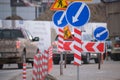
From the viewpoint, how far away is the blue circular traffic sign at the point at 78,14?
45.9ft

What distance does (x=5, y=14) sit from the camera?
86312 millimetres

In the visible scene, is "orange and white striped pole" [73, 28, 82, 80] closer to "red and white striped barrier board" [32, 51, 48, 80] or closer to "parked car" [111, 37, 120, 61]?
"red and white striped barrier board" [32, 51, 48, 80]

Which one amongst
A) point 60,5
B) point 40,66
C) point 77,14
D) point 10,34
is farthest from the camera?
point 10,34

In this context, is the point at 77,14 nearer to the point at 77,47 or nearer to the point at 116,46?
the point at 77,47

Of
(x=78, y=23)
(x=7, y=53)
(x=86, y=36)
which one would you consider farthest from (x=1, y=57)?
(x=78, y=23)

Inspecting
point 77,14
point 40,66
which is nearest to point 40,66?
point 40,66

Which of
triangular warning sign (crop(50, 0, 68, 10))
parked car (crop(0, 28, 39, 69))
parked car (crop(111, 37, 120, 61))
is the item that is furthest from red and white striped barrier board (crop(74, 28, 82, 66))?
parked car (crop(111, 37, 120, 61))

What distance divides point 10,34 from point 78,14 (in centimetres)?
1342

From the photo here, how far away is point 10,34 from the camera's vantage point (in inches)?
1065

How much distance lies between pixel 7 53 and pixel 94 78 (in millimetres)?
8142

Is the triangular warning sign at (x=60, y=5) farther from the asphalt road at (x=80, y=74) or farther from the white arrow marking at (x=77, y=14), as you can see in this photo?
the white arrow marking at (x=77, y=14)

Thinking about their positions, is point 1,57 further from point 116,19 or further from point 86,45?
point 116,19

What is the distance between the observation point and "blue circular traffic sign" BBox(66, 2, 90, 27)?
551 inches

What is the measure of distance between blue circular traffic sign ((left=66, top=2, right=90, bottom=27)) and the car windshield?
12964 millimetres
